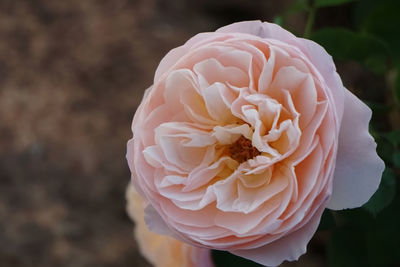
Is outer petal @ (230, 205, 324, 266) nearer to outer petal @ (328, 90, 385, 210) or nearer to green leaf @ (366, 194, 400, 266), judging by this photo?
outer petal @ (328, 90, 385, 210)

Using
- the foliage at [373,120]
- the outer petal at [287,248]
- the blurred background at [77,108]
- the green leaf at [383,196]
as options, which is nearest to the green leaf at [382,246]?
the foliage at [373,120]

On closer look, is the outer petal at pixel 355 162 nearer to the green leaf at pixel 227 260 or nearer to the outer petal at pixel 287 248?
the outer petal at pixel 287 248

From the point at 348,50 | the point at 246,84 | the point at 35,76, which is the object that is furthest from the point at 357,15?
the point at 35,76

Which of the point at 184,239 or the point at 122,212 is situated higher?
the point at 184,239

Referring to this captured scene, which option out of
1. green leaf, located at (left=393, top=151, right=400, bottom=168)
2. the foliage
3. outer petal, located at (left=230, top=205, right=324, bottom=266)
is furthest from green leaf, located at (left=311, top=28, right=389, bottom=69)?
outer petal, located at (left=230, top=205, right=324, bottom=266)

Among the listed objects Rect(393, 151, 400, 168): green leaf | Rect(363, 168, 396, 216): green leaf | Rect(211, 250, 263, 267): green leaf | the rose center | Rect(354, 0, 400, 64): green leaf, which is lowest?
Rect(211, 250, 263, 267): green leaf

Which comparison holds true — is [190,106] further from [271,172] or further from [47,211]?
[47,211]

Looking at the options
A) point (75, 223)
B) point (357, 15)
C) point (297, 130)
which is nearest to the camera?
point (297, 130)
